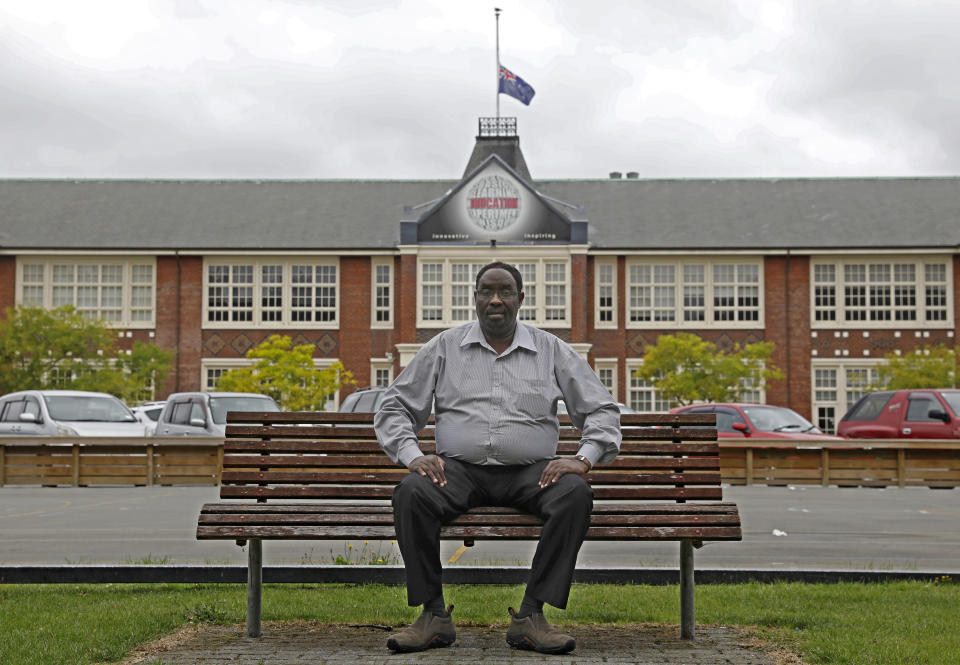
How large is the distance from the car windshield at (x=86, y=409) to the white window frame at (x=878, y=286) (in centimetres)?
2898

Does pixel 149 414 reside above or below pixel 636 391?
below

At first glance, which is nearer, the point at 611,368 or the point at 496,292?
the point at 496,292

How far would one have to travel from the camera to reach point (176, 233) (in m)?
45.8

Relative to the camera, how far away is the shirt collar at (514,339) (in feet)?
18.2

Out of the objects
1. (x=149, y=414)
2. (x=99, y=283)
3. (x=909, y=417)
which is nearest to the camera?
(x=909, y=417)

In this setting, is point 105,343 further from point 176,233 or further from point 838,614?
point 838,614

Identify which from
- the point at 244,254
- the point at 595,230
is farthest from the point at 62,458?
the point at 595,230

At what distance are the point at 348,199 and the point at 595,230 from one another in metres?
10.5

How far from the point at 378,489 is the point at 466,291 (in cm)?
3723

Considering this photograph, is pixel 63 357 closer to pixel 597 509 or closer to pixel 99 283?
pixel 99 283

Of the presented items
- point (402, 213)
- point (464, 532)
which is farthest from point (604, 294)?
point (464, 532)

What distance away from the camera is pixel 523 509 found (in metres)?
5.43

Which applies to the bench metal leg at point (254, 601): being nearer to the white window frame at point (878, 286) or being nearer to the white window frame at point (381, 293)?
the white window frame at point (381, 293)

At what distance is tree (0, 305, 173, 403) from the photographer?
39.0 meters
